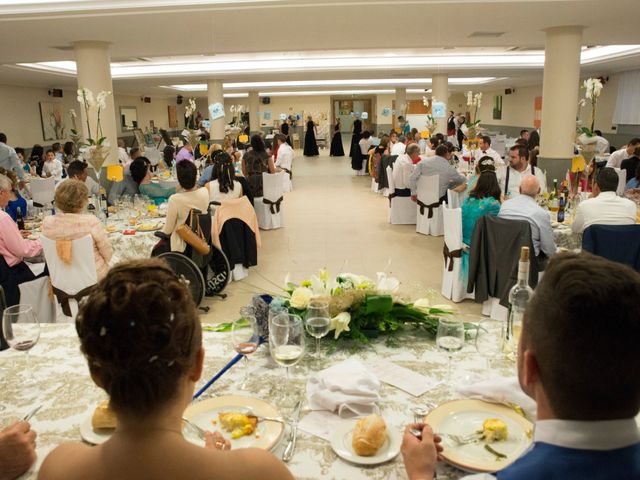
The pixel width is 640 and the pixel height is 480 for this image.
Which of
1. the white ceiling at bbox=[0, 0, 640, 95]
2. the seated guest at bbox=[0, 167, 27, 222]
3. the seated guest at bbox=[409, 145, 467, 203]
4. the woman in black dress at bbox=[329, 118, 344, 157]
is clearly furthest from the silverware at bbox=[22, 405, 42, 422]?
the woman in black dress at bbox=[329, 118, 344, 157]

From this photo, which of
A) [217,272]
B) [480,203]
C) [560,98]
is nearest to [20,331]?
[217,272]

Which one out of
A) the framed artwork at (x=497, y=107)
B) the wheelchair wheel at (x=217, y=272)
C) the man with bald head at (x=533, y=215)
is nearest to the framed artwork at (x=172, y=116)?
the framed artwork at (x=497, y=107)

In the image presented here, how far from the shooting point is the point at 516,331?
1.86m

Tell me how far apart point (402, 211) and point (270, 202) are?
2.07 m

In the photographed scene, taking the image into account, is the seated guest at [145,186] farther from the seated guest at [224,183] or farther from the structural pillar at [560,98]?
the structural pillar at [560,98]

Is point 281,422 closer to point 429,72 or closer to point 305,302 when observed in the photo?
point 305,302

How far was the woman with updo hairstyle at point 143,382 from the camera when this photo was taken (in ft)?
3.14

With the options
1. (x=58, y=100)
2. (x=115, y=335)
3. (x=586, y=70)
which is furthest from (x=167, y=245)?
(x=58, y=100)

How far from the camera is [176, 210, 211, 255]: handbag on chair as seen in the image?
15.3 ft

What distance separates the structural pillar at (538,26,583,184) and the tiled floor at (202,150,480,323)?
6.09ft

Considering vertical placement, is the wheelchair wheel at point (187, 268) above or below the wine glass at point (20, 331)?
below

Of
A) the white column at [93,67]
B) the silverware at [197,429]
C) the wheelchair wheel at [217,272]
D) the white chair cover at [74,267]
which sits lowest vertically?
the wheelchair wheel at [217,272]

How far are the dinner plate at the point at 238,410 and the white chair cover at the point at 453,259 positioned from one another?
11.4 ft

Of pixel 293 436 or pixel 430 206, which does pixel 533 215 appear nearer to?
pixel 293 436
